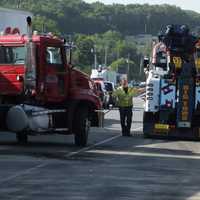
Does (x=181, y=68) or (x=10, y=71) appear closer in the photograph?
(x=10, y=71)

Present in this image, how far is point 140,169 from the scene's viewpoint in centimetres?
1348

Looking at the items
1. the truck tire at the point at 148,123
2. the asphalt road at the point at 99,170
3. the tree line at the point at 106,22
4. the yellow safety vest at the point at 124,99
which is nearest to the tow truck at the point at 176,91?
the truck tire at the point at 148,123

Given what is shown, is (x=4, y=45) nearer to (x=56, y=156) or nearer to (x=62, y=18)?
(x=56, y=156)

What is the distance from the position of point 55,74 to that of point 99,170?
205 inches

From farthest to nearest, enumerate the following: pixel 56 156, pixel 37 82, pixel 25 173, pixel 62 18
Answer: pixel 62 18 < pixel 37 82 < pixel 56 156 < pixel 25 173

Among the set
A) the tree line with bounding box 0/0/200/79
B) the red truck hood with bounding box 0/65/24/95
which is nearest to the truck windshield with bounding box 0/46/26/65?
the red truck hood with bounding box 0/65/24/95

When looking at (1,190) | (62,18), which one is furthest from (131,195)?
(62,18)

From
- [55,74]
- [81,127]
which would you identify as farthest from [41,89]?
[81,127]

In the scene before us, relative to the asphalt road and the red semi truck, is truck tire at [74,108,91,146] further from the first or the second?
the asphalt road

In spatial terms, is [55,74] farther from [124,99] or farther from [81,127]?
[124,99]

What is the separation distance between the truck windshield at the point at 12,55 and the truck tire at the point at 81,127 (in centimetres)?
202

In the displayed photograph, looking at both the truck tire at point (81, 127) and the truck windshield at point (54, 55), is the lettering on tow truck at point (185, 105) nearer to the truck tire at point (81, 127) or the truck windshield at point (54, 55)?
the truck tire at point (81, 127)

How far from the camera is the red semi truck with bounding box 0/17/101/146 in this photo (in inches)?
669

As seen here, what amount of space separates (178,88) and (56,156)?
743 cm
